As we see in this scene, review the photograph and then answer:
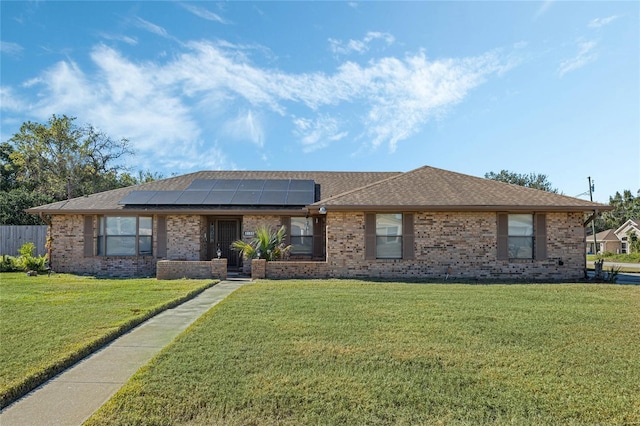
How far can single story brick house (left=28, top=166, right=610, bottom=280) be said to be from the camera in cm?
1312

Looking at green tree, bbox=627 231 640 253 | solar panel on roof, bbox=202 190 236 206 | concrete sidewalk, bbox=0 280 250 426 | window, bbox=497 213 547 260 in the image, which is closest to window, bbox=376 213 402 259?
window, bbox=497 213 547 260

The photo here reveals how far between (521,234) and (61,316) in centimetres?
1296

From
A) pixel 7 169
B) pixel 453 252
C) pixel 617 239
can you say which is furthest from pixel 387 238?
pixel 617 239

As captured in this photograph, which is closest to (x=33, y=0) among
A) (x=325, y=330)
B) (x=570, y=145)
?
(x=325, y=330)

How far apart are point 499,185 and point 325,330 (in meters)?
11.6

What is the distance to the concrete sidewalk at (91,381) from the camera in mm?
3559

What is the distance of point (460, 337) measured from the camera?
571cm

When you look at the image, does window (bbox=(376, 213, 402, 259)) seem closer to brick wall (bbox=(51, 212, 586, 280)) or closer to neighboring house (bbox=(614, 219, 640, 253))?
brick wall (bbox=(51, 212, 586, 280))

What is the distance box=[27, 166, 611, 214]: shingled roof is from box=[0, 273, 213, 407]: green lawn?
3.38 meters

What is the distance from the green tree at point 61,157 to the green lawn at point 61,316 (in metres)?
21.9

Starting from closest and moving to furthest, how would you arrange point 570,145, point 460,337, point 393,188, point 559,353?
point 559,353
point 460,337
point 393,188
point 570,145

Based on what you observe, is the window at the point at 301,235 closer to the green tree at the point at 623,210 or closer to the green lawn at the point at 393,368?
the green lawn at the point at 393,368

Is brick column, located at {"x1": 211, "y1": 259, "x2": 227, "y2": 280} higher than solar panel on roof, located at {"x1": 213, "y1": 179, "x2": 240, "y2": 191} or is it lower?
lower

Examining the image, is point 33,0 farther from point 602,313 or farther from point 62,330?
point 602,313
